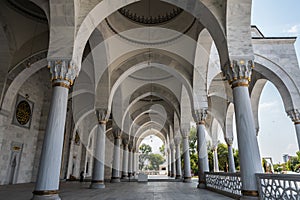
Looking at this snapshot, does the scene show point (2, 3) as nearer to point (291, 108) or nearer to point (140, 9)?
point (140, 9)

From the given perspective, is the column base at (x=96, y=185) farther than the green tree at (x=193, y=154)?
No

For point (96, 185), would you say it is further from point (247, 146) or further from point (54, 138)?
point (247, 146)

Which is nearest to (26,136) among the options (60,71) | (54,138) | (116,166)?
(116,166)

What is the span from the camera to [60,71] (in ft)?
15.4

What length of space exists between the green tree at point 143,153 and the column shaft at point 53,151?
164ft

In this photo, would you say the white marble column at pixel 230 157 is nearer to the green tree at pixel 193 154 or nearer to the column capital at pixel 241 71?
the column capital at pixel 241 71

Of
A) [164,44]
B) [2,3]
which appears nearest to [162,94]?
[164,44]

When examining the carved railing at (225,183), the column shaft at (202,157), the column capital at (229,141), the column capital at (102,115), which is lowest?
the carved railing at (225,183)

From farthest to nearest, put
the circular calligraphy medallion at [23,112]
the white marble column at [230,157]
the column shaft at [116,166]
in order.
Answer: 1. the white marble column at [230,157]
2. the column shaft at [116,166]
3. the circular calligraphy medallion at [23,112]

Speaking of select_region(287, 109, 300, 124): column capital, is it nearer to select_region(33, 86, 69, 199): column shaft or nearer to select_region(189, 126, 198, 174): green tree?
select_region(33, 86, 69, 199): column shaft

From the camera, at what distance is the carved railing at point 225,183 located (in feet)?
17.1

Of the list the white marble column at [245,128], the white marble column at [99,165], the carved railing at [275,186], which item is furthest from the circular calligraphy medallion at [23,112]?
the carved railing at [275,186]

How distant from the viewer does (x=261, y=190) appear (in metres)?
3.85

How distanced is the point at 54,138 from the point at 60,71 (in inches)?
62.1
